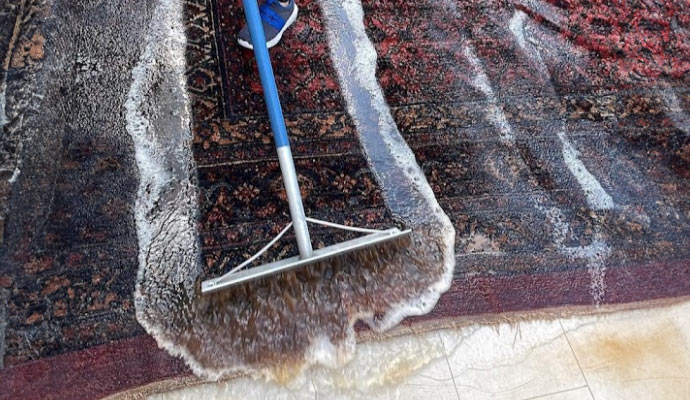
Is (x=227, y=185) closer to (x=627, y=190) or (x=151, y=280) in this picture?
(x=151, y=280)

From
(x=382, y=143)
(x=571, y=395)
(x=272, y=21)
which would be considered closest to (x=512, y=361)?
(x=571, y=395)

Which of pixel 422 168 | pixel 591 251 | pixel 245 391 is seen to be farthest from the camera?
pixel 422 168

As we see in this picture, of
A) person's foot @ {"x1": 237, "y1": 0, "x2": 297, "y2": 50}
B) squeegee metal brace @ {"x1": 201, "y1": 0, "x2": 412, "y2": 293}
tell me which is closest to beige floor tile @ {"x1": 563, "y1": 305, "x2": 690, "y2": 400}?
squeegee metal brace @ {"x1": 201, "y1": 0, "x2": 412, "y2": 293}

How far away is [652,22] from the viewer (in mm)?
2215

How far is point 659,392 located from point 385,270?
824 millimetres

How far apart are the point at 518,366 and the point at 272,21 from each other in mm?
1448

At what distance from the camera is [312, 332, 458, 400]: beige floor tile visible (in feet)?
4.31

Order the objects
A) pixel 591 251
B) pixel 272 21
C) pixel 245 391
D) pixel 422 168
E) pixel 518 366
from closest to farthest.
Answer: pixel 245 391 → pixel 518 366 → pixel 591 251 → pixel 422 168 → pixel 272 21

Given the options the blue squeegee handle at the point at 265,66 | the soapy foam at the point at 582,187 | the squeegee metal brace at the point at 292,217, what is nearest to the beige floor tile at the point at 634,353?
the soapy foam at the point at 582,187

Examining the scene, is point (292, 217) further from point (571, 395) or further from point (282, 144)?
point (571, 395)

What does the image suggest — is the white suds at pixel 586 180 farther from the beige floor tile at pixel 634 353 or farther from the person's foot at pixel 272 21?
the person's foot at pixel 272 21

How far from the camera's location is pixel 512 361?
140cm

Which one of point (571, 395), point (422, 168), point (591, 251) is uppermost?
point (422, 168)

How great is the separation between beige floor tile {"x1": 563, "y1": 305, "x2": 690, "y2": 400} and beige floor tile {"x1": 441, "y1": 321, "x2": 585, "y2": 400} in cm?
5
